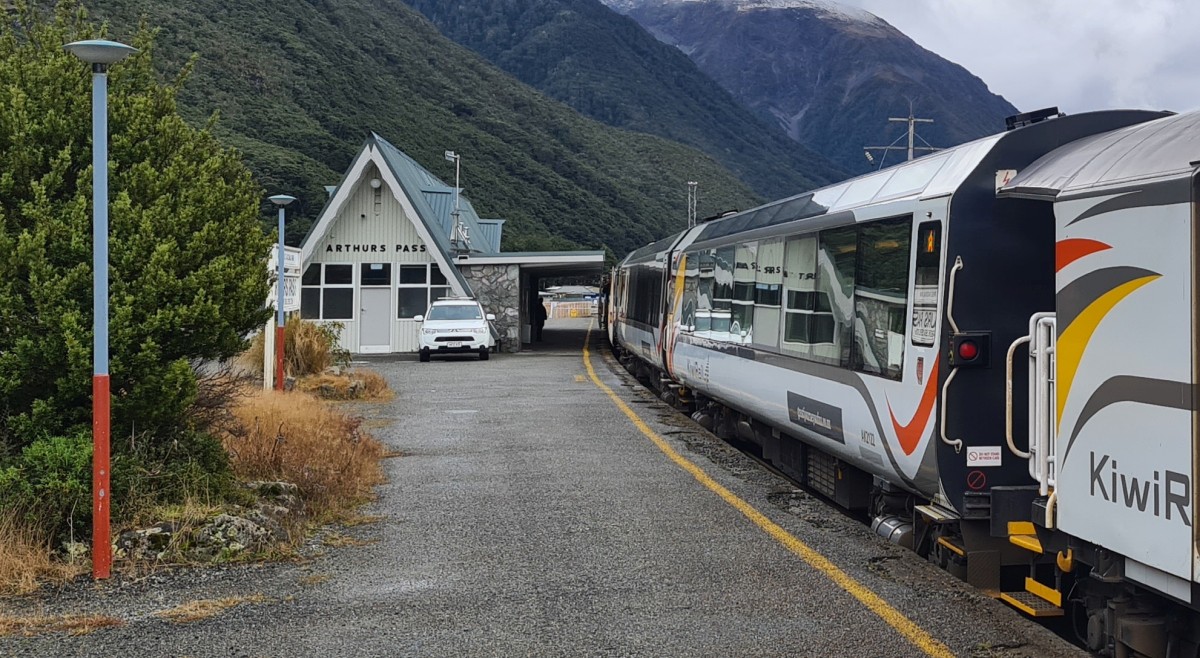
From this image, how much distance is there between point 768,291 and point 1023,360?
4162 millimetres

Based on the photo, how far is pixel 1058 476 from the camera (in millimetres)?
4906

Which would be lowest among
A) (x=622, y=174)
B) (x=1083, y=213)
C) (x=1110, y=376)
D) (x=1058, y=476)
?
(x=1058, y=476)

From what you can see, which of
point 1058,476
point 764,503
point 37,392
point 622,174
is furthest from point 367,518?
point 622,174

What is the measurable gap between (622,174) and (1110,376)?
121973 millimetres

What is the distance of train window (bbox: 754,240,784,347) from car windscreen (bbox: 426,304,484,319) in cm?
1882

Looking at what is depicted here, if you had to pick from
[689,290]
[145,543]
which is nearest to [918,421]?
[145,543]

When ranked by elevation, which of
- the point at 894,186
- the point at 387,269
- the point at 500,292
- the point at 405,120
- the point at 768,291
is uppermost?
the point at 405,120

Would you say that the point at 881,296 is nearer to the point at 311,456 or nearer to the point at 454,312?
the point at 311,456

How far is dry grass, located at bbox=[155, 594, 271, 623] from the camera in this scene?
5656 millimetres

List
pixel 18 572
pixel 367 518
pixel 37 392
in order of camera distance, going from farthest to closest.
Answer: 1. pixel 367 518
2. pixel 37 392
3. pixel 18 572

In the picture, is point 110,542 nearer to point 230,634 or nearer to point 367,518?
point 230,634

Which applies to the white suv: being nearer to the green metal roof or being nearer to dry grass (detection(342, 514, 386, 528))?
the green metal roof

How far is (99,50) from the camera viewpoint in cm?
595

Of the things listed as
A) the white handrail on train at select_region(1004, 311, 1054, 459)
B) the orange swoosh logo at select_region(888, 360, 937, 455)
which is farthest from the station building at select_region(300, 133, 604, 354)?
the white handrail on train at select_region(1004, 311, 1054, 459)
